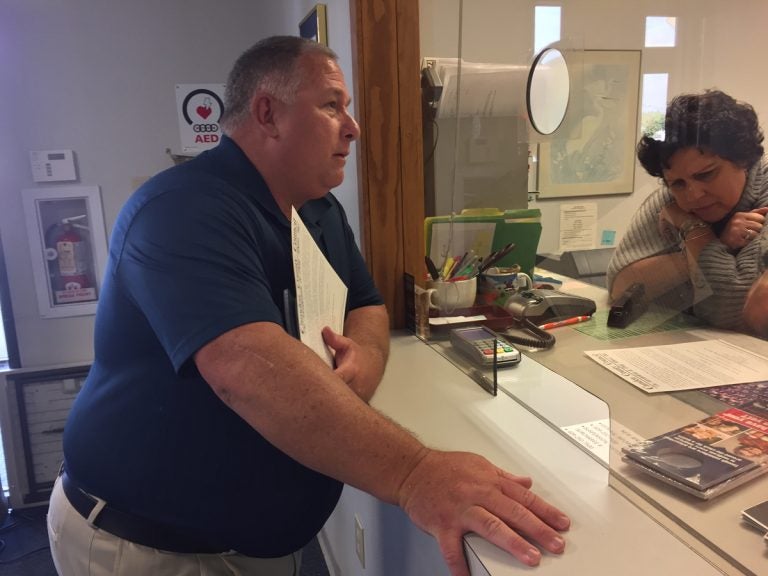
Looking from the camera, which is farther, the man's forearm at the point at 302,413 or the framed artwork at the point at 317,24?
the framed artwork at the point at 317,24

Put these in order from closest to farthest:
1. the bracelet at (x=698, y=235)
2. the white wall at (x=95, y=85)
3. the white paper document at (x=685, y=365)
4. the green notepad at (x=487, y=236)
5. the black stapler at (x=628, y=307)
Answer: the white paper document at (x=685, y=365)
the bracelet at (x=698, y=235)
the black stapler at (x=628, y=307)
the green notepad at (x=487, y=236)
the white wall at (x=95, y=85)

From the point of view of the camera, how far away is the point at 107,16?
2.32 meters

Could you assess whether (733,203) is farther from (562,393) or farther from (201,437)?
(201,437)

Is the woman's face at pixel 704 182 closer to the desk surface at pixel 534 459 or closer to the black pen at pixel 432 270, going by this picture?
the desk surface at pixel 534 459

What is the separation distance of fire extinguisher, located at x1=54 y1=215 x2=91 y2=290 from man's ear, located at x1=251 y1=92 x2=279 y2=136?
1745mm

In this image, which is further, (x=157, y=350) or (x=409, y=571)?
(x=409, y=571)

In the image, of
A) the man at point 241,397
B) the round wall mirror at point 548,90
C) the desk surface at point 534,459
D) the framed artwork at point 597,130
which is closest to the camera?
the desk surface at point 534,459

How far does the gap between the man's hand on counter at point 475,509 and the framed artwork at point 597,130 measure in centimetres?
79

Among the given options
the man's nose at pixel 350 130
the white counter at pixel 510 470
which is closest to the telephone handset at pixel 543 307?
the white counter at pixel 510 470

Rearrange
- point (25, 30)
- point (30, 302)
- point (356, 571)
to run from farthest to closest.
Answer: point (30, 302), point (25, 30), point (356, 571)

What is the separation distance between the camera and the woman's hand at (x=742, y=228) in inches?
38.3

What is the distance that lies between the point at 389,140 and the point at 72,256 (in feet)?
5.57

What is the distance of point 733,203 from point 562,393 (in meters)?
0.44

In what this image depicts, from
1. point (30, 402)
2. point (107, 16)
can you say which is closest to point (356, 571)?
point (30, 402)
